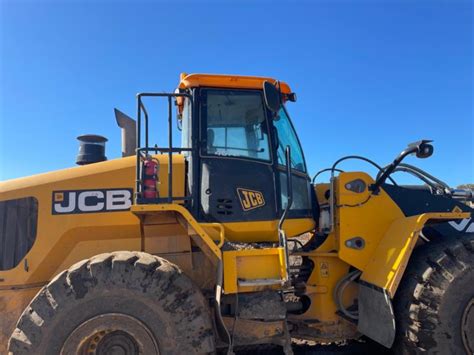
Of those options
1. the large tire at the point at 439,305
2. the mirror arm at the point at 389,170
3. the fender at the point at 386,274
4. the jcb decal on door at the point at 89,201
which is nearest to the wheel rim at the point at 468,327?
Result: the large tire at the point at 439,305

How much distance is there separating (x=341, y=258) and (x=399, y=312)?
79cm

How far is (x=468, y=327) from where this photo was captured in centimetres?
391

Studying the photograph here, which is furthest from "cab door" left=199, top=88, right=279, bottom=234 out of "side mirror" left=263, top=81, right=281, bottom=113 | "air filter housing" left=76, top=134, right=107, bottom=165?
"air filter housing" left=76, top=134, right=107, bottom=165

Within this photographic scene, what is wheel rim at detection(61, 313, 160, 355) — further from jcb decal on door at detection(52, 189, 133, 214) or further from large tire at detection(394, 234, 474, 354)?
large tire at detection(394, 234, 474, 354)

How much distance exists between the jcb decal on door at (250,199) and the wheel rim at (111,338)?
1566 mm

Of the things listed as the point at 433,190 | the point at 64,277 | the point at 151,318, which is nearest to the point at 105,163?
the point at 64,277

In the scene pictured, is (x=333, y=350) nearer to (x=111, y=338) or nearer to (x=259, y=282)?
(x=259, y=282)

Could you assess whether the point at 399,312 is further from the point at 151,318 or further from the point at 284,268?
the point at 151,318

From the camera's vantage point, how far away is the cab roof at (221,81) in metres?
4.43

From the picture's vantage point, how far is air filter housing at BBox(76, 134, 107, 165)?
494 cm

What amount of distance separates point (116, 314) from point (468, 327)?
3.35 meters

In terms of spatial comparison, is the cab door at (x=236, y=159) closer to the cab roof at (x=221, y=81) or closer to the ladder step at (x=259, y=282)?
the cab roof at (x=221, y=81)

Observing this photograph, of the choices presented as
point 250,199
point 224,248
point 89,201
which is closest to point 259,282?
point 224,248

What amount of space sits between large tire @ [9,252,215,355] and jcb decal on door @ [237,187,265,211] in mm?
1073
